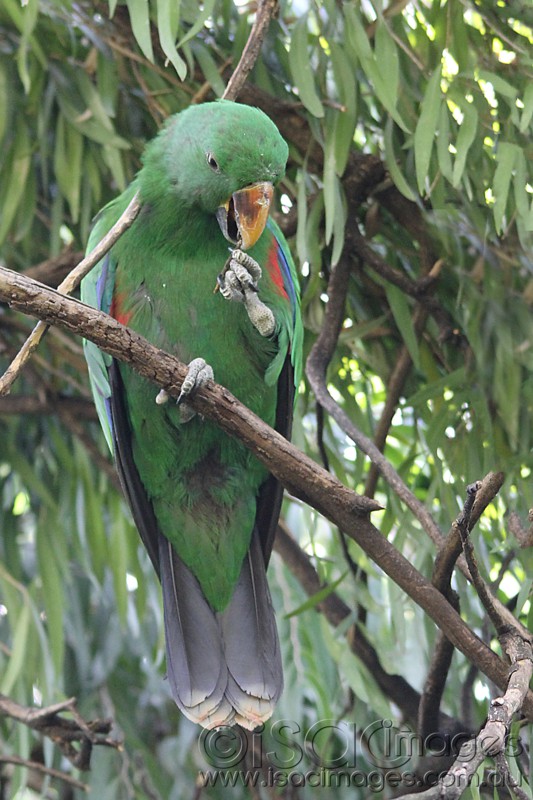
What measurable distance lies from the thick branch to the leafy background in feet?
0.88

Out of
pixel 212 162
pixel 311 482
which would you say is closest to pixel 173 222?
pixel 212 162

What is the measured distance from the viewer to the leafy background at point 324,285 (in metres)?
1.99

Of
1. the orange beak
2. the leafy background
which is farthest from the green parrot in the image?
the leafy background

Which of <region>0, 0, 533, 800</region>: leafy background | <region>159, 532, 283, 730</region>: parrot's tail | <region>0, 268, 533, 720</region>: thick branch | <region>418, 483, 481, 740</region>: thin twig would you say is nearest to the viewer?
<region>0, 268, 533, 720</region>: thick branch

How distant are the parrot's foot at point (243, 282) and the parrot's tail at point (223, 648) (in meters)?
0.51

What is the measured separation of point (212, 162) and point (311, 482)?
0.65 meters

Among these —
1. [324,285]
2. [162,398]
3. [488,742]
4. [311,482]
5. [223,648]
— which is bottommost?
[488,742]

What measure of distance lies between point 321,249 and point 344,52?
1.42 ft

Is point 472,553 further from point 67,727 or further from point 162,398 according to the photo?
point 67,727

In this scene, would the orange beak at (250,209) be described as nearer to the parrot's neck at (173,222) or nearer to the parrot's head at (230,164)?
the parrot's head at (230,164)

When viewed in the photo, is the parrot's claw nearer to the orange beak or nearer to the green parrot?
the green parrot

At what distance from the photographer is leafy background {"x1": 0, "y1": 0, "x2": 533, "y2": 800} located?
78.2 inches

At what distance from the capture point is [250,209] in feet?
5.84

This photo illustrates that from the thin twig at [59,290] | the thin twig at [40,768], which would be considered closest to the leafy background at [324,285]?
the thin twig at [40,768]
